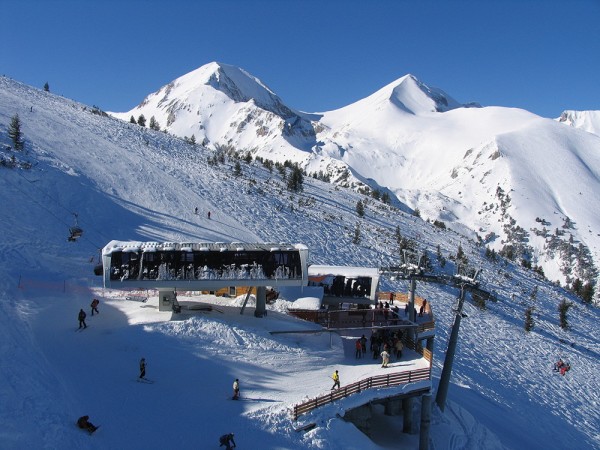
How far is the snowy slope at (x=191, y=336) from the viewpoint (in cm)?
1841

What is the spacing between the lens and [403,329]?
88.4 ft

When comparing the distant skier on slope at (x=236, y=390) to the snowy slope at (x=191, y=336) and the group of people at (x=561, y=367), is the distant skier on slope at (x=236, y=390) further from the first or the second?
the group of people at (x=561, y=367)

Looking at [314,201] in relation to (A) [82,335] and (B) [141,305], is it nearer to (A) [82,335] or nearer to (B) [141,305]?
(B) [141,305]

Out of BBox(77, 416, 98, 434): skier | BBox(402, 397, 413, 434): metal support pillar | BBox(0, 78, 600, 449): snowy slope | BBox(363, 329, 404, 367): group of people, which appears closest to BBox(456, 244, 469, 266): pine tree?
BBox(0, 78, 600, 449): snowy slope

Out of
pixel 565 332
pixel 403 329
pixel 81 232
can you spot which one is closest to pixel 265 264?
pixel 403 329

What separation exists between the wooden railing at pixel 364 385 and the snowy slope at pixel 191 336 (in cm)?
41

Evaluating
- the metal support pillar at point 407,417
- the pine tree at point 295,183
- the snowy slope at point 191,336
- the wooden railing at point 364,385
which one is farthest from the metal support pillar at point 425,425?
the pine tree at point 295,183

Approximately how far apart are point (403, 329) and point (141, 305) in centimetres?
1436

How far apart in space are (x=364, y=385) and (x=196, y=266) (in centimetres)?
1027

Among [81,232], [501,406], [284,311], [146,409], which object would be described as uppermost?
[81,232]

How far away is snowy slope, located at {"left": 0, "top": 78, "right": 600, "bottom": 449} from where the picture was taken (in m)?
18.4

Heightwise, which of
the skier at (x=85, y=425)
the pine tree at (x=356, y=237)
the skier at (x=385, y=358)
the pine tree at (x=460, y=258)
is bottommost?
the skier at (x=85, y=425)

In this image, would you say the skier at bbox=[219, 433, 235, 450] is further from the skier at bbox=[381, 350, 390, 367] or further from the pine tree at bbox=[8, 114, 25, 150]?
the pine tree at bbox=[8, 114, 25, 150]

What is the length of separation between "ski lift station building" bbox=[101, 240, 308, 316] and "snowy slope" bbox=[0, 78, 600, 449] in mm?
1875
